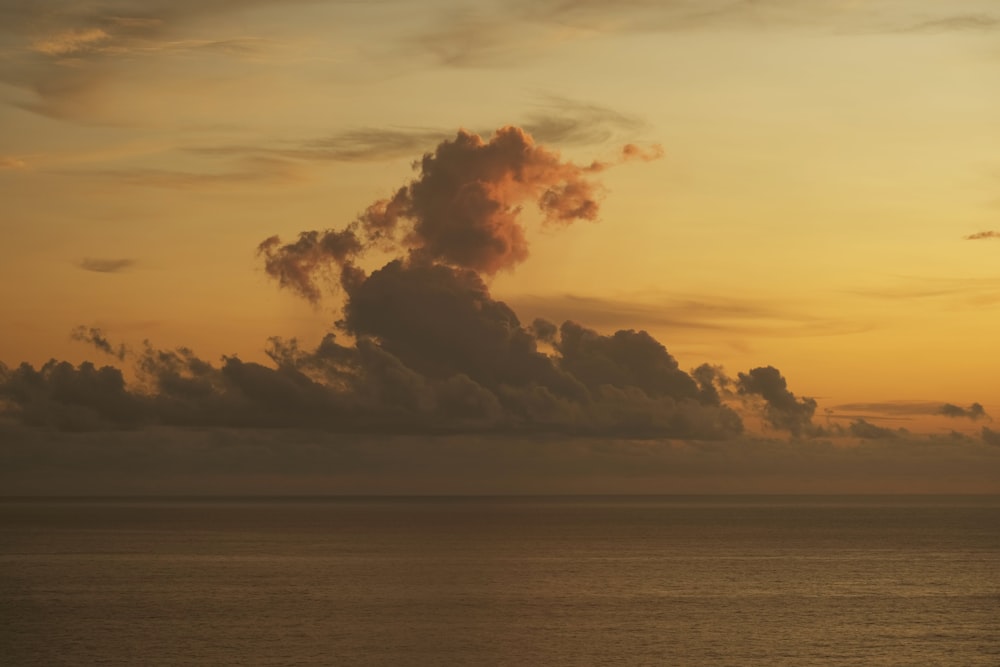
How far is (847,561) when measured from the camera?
145500 millimetres

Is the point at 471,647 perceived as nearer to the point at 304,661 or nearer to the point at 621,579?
the point at 304,661

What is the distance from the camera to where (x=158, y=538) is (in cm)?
19838

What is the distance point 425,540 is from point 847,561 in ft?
248

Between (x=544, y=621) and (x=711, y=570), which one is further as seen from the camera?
(x=711, y=570)

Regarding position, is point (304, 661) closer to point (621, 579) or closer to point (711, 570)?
point (621, 579)

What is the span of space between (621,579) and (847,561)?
39.7m

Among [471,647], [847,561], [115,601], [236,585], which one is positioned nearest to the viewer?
[471,647]

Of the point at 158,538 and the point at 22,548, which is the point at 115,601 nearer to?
the point at 22,548

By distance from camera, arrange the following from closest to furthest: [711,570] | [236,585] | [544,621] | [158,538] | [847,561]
→ 1. [544,621]
2. [236,585]
3. [711,570]
4. [847,561]
5. [158,538]

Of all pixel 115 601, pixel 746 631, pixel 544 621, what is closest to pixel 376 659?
pixel 544 621

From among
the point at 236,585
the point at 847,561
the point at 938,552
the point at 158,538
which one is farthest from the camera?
the point at 158,538

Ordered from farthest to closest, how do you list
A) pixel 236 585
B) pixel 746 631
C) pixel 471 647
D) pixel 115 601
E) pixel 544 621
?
pixel 236 585 → pixel 115 601 → pixel 544 621 → pixel 746 631 → pixel 471 647

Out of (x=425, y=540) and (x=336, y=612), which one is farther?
(x=425, y=540)

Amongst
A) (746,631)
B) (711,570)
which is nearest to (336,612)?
(746,631)
